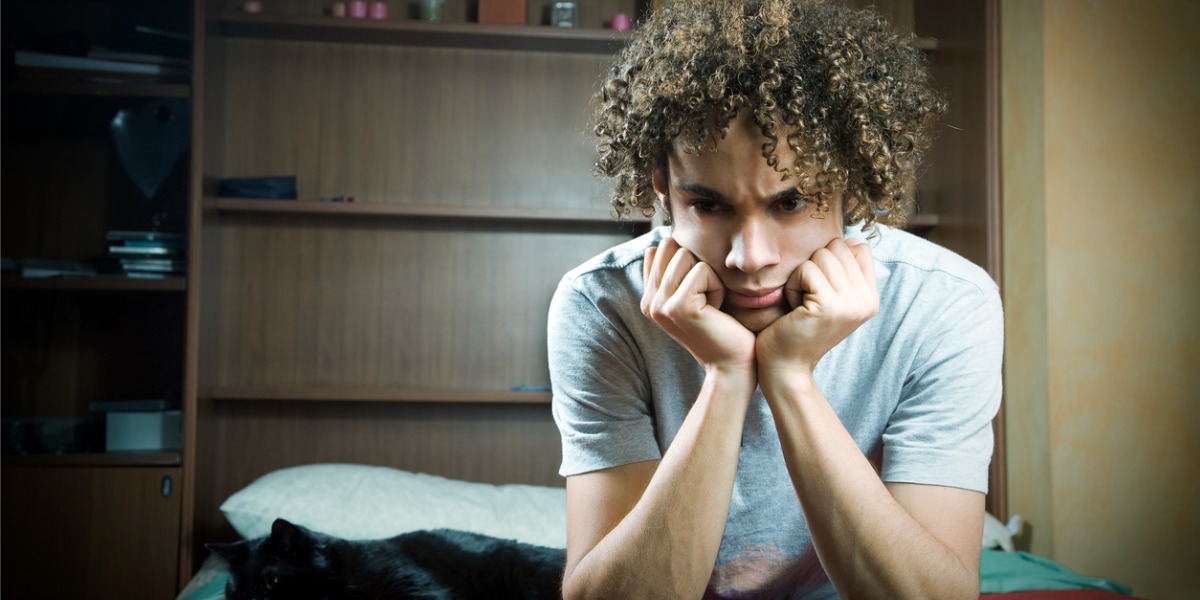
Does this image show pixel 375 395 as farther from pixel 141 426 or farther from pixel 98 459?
pixel 98 459

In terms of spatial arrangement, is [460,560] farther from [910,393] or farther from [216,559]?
[910,393]

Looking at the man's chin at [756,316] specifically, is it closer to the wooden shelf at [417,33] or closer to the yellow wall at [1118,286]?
the yellow wall at [1118,286]

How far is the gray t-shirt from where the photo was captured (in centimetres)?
126

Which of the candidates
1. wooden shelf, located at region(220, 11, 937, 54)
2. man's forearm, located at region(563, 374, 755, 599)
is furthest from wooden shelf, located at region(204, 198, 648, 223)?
man's forearm, located at region(563, 374, 755, 599)

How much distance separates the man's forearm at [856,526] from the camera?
1.09 meters

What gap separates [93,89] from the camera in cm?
261

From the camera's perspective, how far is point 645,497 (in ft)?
3.79

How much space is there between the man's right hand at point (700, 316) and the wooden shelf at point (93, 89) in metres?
1.89

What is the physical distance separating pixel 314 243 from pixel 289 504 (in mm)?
944

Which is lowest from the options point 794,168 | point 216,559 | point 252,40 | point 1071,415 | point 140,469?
point 216,559

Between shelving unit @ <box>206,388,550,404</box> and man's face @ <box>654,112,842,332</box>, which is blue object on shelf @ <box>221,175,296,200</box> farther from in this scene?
man's face @ <box>654,112,842,332</box>

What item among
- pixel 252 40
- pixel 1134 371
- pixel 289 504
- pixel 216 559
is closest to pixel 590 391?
pixel 289 504

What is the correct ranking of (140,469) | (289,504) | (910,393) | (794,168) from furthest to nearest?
(140,469) → (289,504) → (910,393) → (794,168)

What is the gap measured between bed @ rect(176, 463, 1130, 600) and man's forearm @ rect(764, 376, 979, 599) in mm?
1215
